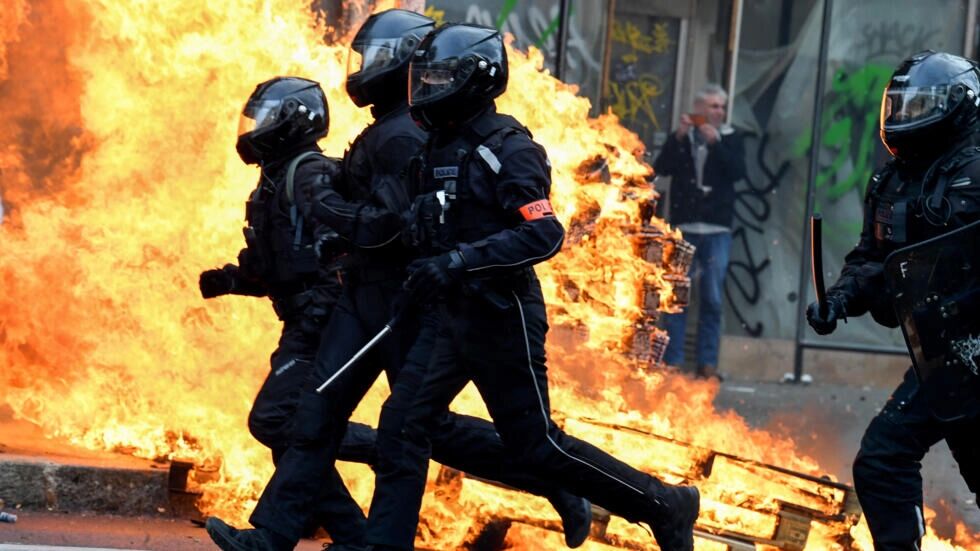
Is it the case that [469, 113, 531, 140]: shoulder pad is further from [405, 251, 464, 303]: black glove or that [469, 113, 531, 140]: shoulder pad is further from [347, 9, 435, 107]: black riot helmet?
[347, 9, 435, 107]: black riot helmet

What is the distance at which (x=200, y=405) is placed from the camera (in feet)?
24.5

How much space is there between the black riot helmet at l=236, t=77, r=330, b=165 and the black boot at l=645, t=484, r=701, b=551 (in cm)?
189

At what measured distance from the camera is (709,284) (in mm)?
Answer: 11961

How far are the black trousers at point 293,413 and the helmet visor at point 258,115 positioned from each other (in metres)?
0.77

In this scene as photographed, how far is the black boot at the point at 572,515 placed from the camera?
20.9 ft

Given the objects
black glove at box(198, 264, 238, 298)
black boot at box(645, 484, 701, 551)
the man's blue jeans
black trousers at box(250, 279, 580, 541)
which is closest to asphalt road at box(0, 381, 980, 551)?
the man's blue jeans

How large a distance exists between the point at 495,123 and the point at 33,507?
2558 mm

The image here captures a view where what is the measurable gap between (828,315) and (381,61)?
72.5 inches

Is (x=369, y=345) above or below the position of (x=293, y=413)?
above

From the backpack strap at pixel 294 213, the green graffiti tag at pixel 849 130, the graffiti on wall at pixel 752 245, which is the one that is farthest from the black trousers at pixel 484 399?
the green graffiti tag at pixel 849 130

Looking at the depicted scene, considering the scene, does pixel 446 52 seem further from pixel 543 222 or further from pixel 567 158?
pixel 567 158

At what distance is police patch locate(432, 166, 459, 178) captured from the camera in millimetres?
5730

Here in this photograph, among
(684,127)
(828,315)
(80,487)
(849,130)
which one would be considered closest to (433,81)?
(828,315)

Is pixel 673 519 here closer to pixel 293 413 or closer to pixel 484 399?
pixel 484 399
